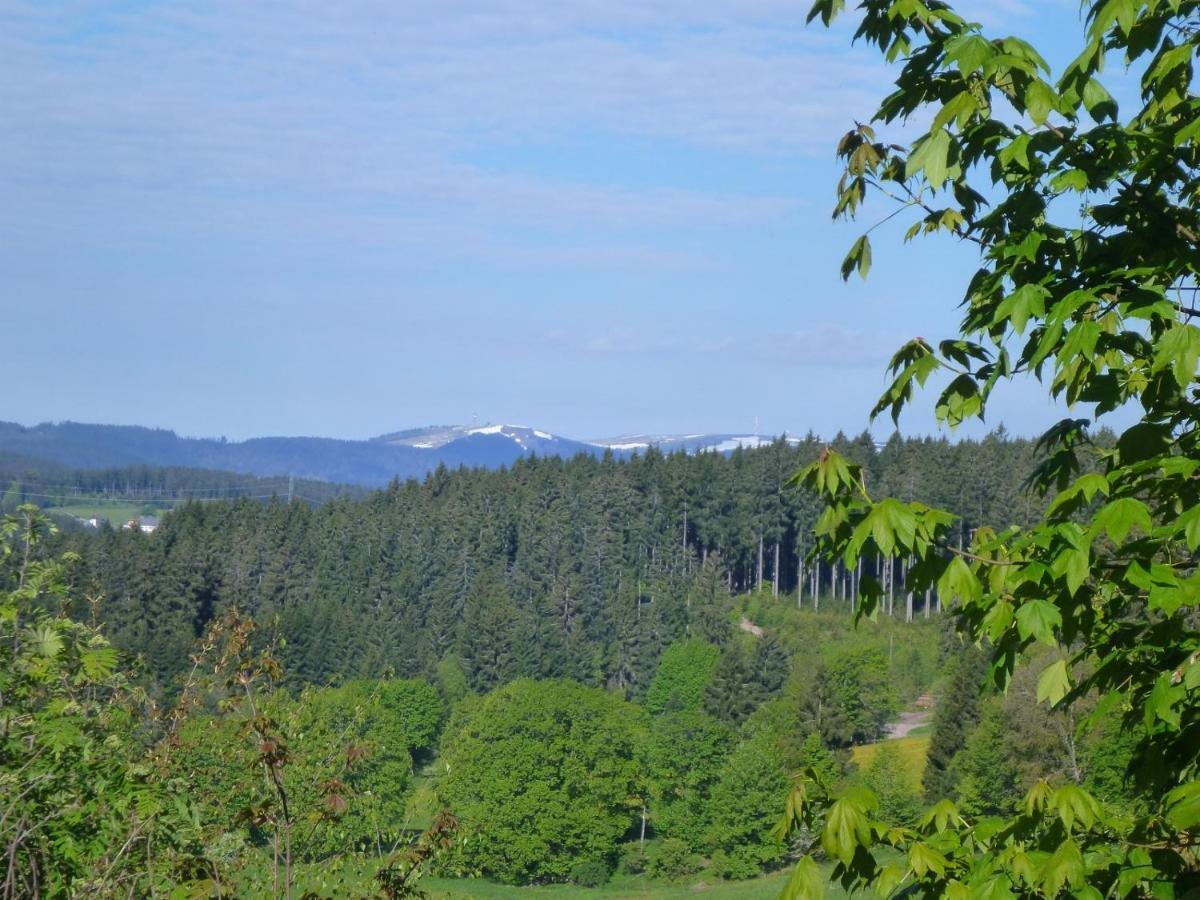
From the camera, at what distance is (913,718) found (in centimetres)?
7388

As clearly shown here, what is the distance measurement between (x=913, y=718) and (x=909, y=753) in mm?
12385

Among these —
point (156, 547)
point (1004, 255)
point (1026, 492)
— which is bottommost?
point (156, 547)

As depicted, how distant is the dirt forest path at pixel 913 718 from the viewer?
70.4m

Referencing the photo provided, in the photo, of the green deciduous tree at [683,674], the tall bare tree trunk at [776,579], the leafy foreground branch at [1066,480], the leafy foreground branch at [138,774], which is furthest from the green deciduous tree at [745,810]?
the leafy foreground branch at [1066,480]

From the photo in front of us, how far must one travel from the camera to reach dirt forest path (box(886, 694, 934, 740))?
2771 inches

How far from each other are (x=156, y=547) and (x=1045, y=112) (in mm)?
103541

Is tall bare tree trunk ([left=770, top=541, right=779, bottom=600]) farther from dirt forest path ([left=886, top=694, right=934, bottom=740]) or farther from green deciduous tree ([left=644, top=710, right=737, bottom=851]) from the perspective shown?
green deciduous tree ([left=644, top=710, right=737, bottom=851])

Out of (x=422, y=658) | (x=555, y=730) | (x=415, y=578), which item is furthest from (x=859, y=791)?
(x=415, y=578)

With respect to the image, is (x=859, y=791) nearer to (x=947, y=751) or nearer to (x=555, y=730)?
(x=947, y=751)

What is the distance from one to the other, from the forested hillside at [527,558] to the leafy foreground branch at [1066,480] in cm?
8326

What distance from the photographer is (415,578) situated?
103875mm

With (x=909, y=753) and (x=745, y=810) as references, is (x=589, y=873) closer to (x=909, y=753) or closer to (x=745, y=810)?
(x=745, y=810)

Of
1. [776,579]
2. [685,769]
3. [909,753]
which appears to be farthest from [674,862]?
[776,579]

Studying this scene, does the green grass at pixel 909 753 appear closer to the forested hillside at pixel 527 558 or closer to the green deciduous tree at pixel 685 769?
the green deciduous tree at pixel 685 769
